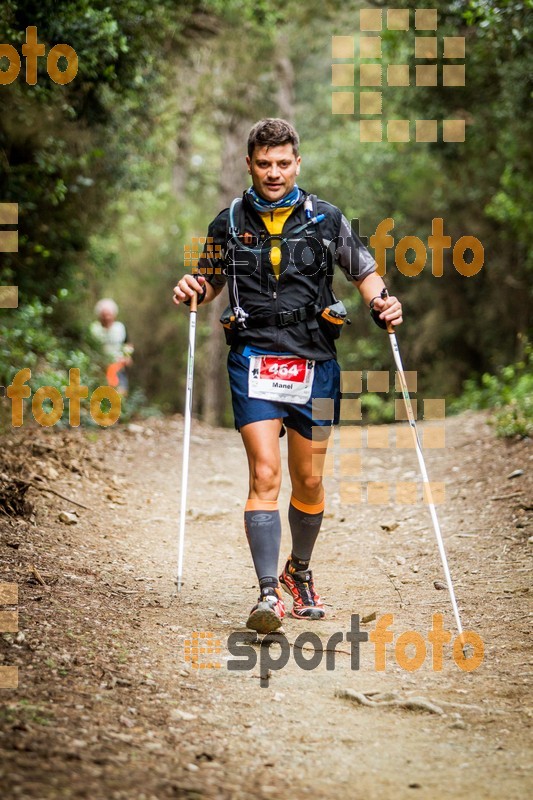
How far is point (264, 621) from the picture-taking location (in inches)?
180

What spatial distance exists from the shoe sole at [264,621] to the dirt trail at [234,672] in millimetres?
171

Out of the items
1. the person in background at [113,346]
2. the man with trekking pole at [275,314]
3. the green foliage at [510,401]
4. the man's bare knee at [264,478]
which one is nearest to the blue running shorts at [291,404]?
the man with trekking pole at [275,314]

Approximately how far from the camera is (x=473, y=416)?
13.9 meters

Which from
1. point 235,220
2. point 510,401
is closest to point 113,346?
point 510,401

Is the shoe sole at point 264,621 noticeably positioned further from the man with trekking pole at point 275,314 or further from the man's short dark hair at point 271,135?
the man's short dark hair at point 271,135

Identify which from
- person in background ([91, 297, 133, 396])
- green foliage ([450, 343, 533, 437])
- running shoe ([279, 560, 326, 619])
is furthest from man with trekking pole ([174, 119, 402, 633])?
person in background ([91, 297, 133, 396])

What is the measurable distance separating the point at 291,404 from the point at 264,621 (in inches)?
46.7

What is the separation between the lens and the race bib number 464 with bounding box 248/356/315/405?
16.3ft

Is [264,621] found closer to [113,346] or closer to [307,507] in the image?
[307,507]

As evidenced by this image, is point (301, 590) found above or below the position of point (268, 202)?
below

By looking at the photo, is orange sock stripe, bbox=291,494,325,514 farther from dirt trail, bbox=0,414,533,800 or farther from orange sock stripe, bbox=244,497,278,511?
dirt trail, bbox=0,414,533,800

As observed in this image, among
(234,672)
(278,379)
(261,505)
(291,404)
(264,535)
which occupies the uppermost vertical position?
(278,379)

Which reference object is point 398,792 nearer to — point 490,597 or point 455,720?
point 455,720

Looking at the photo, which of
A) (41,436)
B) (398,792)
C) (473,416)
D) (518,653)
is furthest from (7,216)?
(398,792)
